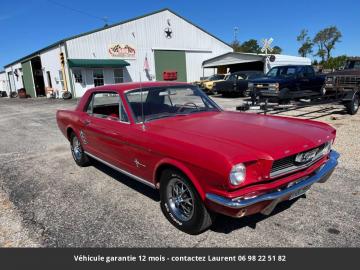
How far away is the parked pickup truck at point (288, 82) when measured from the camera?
1214 cm

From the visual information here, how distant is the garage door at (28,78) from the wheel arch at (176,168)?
35.4 m

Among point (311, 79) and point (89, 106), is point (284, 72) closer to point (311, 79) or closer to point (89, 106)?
point (311, 79)

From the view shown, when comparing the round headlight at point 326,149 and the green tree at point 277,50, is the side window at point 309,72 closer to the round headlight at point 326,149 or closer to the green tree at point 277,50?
the round headlight at point 326,149

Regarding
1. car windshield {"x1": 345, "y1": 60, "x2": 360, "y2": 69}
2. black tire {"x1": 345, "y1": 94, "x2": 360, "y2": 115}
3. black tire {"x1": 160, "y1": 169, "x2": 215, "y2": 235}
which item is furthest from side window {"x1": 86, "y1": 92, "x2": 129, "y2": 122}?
car windshield {"x1": 345, "y1": 60, "x2": 360, "y2": 69}

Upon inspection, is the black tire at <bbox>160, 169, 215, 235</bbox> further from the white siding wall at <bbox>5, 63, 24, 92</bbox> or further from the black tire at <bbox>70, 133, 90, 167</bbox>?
the white siding wall at <bbox>5, 63, 24, 92</bbox>

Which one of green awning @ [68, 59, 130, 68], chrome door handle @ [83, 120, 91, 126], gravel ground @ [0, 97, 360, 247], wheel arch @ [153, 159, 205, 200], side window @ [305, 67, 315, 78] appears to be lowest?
gravel ground @ [0, 97, 360, 247]

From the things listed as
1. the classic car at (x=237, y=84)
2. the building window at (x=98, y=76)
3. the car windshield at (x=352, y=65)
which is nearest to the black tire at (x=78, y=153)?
the car windshield at (x=352, y=65)

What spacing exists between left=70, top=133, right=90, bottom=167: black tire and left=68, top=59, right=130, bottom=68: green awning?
19.1 metres

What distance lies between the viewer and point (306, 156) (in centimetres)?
295

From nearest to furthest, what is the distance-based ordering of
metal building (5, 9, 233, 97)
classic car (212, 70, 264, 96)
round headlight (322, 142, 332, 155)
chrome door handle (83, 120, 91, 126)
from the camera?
round headlight (322, 142, 332, 155) → chrome door handle (83, 120, 91, 126) → classic car (212, 70, 264, 96) → metal building (5, 9, 233, 97)

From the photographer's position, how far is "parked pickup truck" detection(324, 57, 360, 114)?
32.7 feet

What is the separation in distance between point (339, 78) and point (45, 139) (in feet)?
36.3
